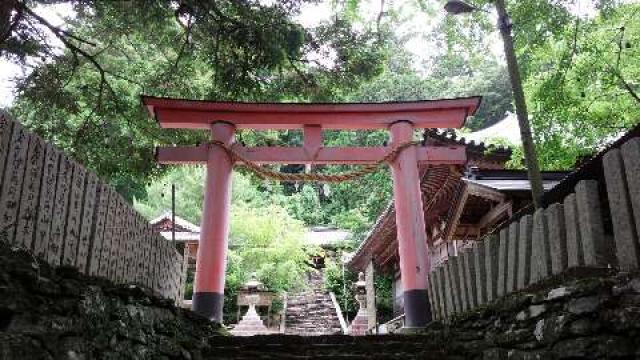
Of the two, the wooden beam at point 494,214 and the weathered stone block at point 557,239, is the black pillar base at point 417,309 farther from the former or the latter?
the weathered stone block at point 557,239

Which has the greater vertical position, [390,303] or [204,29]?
[204,29]

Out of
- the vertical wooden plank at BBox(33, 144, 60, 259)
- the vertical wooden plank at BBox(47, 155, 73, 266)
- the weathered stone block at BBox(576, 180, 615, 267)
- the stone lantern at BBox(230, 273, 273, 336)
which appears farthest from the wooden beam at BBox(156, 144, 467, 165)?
the stone lantern at BBox(230, 273, 273, 336)

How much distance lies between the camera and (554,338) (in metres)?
3.69

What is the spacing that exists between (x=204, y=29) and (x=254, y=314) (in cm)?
1409

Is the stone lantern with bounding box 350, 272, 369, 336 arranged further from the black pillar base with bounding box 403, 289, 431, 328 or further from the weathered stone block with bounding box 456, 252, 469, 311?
the weathered stone block with bounding box 456, 252, 469, 311

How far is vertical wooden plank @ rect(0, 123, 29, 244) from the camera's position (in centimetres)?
300

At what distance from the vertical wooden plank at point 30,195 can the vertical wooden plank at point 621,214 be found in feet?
11.6

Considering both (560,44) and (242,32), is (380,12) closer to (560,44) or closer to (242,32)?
Result: (560,44)

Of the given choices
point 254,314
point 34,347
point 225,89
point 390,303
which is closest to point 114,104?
point 225,89

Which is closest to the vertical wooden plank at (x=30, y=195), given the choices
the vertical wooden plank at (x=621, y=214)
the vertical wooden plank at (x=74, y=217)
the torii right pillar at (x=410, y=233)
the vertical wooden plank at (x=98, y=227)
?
the vertical wooden plank at (x=74, y=217)

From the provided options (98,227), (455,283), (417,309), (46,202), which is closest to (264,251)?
(417,309)

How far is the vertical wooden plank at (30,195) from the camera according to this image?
315 cm

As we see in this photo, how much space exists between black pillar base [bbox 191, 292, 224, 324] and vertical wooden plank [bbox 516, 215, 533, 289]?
16.4 feet

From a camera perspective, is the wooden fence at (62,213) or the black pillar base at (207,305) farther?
the black pillar base at (207,305)
